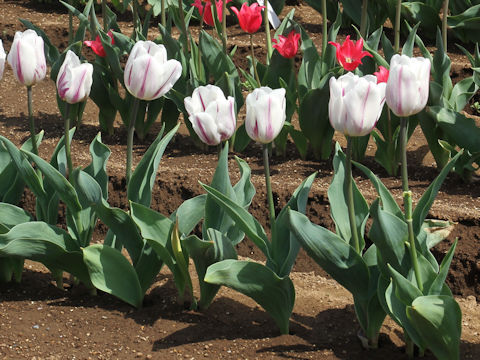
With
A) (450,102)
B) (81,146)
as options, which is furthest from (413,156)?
(81,146)

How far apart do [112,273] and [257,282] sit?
49cm

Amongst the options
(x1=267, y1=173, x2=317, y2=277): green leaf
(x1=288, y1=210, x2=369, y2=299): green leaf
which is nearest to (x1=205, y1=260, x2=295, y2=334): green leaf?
(x1=267, y1=173, x2=317, y2=277): green leaf

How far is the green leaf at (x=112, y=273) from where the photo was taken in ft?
9.18

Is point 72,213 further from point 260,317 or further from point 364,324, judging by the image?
point 364,324

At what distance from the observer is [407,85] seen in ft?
7.28

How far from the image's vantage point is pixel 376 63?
4027mm

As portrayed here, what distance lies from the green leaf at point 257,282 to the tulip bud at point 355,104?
0.53 meters

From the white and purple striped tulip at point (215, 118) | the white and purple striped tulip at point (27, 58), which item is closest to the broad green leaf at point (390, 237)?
the white and purple striped tulip at point (215, 118)

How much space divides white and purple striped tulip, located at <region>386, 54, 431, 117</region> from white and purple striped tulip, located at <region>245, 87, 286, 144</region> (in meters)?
0.27

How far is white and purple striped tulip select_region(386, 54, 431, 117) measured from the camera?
7.22 feet

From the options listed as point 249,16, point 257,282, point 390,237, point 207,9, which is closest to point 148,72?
point 257,282

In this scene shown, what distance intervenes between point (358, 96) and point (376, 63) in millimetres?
1874

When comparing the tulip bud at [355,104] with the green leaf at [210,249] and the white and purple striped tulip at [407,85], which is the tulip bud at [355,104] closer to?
the white and purple striped tulip at [407,85]

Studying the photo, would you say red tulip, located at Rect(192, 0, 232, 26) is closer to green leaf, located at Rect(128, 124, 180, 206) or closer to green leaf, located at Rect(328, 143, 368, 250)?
green leaf, located at Rect(128, 124, 180, 206)
